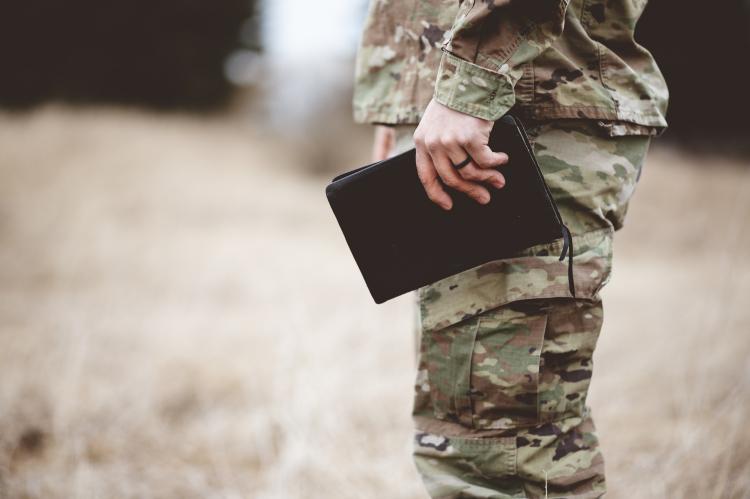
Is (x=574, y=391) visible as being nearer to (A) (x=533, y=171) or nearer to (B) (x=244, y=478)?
(A) (x=533, y=171)

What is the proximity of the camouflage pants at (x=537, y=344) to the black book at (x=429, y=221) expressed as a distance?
59 mm

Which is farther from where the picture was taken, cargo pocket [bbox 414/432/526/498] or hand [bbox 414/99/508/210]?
cargo pocket [bbox 414/432/526/498]

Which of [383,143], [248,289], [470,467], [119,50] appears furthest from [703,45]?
[470,467]

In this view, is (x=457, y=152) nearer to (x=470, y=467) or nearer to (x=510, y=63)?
(x=510, y=63)

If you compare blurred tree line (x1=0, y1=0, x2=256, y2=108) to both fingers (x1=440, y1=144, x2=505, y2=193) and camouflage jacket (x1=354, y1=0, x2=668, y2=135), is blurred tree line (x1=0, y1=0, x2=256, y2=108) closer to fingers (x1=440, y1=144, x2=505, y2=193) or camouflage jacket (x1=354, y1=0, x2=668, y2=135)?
camouflage jacket (x1=354, y1=0, x2=668, y2=135)

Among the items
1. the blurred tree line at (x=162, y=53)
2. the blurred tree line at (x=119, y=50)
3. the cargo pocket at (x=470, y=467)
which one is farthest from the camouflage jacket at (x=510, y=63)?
the blurred tree line at (x=119, y=50)

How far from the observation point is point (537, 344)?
3.11 feet

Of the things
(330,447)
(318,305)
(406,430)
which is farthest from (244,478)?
(318,305)

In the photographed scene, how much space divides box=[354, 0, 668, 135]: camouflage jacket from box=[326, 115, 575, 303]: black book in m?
0.09

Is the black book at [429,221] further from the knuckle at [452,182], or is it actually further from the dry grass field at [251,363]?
the dry grass field at [251,363]

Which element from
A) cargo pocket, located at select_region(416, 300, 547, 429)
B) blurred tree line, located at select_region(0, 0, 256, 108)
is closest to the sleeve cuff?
cargo pocket, located at select_region(416, 300, 547, 429)

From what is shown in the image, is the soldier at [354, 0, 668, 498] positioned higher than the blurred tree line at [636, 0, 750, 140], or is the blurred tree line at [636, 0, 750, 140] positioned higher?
the blurred tree line at [636, 0, 750, 140]

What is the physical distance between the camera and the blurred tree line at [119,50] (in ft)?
31.7

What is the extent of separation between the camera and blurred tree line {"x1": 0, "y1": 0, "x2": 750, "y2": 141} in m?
9.77
